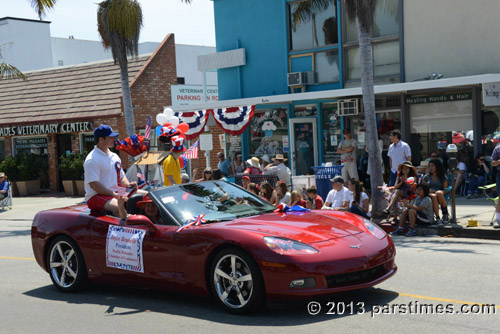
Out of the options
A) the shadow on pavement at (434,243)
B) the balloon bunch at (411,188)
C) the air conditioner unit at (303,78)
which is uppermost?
the air conditioner unit at (303,78)

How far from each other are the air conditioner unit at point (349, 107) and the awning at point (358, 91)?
27 centimetres

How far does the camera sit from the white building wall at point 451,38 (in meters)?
15.6

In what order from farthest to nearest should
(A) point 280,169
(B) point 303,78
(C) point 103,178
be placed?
(B) point 303,78 < (A) point 280,169 < (C) point 103,178

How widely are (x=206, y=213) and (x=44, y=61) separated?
1349 inches

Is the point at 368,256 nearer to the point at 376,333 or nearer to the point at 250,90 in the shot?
the point at 376,333

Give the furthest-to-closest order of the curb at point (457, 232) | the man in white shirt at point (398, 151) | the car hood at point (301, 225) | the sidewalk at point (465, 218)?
the man in white shirt at point (398, 151) < the sidewalk at point (465, 218) < the curb at point (457, 232) < the car hood at point (301, 225)

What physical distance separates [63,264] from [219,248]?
8.65 ft

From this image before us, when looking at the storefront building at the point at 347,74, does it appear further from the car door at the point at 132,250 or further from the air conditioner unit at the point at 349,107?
the car door at the point at 132,250

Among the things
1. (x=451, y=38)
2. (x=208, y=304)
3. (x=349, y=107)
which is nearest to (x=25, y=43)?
(x=349, y=107)

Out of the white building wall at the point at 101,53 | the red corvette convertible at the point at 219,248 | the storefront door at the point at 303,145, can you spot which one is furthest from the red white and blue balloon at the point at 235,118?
the white building wall at the point at 101,53

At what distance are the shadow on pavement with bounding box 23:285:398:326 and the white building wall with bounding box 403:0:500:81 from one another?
10848 millimetres

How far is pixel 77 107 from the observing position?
25.9 m

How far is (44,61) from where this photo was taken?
38000mm

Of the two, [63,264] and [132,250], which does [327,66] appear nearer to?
[63,264]
